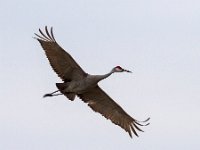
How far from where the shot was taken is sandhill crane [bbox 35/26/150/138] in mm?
57156

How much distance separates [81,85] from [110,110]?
2830 millimetres

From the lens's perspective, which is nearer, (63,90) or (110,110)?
(63,90)

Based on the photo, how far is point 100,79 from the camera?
188 ft

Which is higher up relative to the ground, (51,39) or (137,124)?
(51,39)

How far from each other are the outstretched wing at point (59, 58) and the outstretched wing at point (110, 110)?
183 cm

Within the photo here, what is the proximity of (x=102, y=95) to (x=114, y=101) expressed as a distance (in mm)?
715

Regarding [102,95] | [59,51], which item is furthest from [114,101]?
[59,51]

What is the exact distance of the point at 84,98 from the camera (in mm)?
59250

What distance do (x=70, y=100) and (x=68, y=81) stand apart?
0.99 meters

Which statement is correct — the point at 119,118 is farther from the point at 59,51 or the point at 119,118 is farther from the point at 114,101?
the point at 59,51

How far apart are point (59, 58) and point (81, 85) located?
5.69 feet

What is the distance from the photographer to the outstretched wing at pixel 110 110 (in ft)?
194

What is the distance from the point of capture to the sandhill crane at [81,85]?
57156 millimetres

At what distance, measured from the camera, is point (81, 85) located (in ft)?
189
